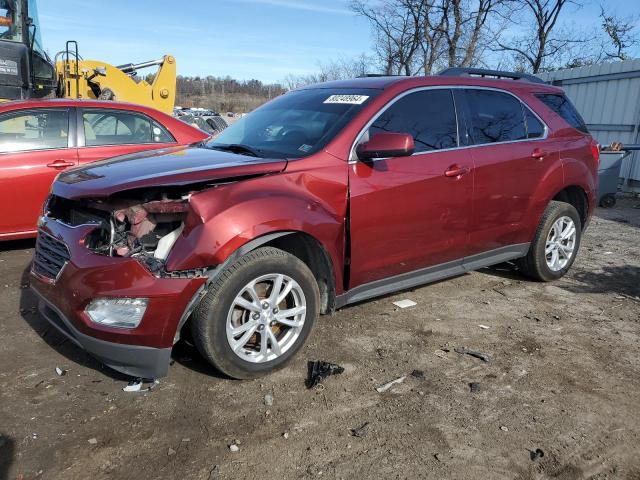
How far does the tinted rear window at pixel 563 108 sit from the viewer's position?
16.3 feet

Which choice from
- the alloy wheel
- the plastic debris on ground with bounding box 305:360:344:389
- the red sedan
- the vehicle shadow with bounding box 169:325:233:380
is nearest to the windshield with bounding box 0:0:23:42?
the red sedan

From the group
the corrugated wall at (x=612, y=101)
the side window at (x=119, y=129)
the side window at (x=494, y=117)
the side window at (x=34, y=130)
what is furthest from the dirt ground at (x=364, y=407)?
the corrugated wall at (x=612, y=101)

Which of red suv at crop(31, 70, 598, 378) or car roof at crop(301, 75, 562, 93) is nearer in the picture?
red suv at crop(31, 70, 598, 378)

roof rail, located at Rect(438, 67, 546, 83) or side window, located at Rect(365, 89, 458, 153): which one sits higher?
roof rail, located at Rect(438, 67, 546, 83)

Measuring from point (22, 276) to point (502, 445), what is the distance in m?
4.46

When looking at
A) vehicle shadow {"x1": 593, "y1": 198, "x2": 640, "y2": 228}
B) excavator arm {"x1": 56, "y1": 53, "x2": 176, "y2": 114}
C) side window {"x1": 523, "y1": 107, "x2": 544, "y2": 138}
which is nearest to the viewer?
side window {"x1": 523, "y1": 107, "x2": 544, "y2": 138}

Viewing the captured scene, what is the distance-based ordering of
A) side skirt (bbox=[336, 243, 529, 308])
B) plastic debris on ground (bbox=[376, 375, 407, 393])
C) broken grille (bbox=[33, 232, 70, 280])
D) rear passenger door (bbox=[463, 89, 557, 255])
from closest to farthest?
broken grille (bbox=[33, 232, 70, 280]) < plastic debris on ground (bbox=[376, 375, 407, 393]) < side skirt (bbox=[336, 243, 529, 308]) < rear passenger door (bbox=[463, 89, 557, 255])

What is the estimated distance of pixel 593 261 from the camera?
19.9ft

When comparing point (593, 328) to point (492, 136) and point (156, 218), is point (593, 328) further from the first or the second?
point (156, 218)

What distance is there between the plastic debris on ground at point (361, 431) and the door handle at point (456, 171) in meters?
2.01

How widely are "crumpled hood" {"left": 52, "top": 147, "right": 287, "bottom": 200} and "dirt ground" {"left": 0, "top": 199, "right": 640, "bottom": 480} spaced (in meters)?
1.17

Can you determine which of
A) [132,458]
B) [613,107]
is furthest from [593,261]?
[613,107]

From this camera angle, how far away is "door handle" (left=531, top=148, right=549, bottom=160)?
4.61 m

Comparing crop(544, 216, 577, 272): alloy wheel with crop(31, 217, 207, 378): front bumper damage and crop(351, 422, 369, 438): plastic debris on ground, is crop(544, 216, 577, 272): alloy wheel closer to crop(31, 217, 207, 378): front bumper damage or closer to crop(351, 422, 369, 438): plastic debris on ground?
crop(351, 422, 369, 438): plastic debris on ground
